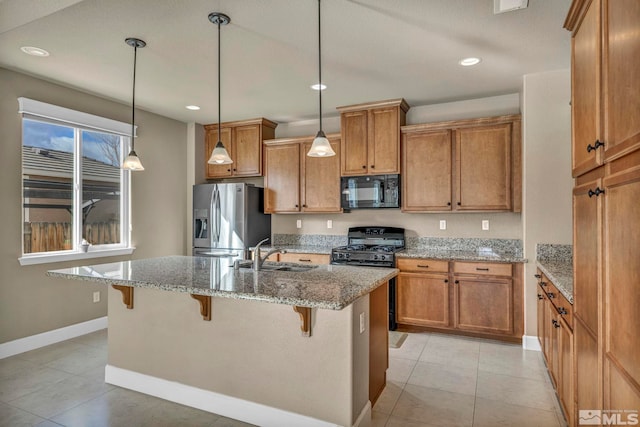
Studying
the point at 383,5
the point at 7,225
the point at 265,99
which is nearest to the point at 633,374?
the point at 383,5

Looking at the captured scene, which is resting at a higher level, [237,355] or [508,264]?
[508,264]

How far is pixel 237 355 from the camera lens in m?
2.32

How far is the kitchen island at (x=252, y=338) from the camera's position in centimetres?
203

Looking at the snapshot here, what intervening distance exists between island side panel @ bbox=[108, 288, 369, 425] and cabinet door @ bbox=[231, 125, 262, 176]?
2.66 m

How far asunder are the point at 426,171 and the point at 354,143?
90cm

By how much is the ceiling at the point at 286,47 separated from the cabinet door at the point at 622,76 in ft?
3.71

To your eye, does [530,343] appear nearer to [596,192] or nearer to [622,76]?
[596,192]

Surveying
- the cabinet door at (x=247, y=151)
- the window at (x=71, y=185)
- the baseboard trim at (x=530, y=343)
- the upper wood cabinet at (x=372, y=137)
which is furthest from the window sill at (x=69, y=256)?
the baseboard trim at (x=530, y=343)

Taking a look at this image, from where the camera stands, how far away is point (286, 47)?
288 cm

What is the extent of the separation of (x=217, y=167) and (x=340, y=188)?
6.20 feet

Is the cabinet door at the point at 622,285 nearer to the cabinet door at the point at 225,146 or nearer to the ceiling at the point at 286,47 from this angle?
the ceiling at the point at 286,47

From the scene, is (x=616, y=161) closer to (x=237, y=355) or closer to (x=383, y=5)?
(x=383, y=5)

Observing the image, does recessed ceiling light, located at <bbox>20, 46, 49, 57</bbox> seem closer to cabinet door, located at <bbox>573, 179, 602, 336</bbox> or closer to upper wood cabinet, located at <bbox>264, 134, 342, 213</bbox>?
upper wood cabinet, located at <bbox>264, 134, 342, 213</bbox>

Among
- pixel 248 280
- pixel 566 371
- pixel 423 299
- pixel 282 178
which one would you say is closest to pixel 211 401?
pixel 248 280
